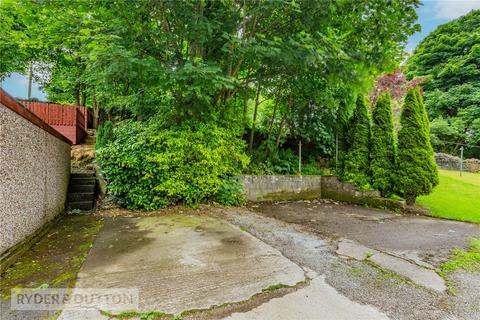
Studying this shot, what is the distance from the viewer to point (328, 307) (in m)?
1.98

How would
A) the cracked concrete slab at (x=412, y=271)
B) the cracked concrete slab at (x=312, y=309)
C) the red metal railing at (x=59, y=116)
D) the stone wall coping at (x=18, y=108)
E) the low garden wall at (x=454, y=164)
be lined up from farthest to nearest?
1. the low garden wall at (x=454, y=164)
2. the red metal railing at (x=59, y=116)
3. the stone wall coping at (x=18, y=108)
4. the cracked concrete slab at (x=412, y=271)
5. the cracked concrete slab at (x=312, y=309)

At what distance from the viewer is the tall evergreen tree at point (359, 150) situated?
24.0ft

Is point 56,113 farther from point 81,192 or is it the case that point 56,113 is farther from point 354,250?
point 354,250

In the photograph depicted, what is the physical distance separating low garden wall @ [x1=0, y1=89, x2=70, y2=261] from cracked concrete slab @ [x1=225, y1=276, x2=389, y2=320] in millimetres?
2680

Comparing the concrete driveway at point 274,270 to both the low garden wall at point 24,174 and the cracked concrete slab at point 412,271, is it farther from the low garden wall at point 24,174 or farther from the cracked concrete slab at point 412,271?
the low garden wall at point 24,174

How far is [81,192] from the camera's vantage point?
5.99 m

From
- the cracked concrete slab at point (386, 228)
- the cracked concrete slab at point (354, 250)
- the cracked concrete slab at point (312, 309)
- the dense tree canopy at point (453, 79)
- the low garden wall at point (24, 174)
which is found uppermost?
the dense tree canopy at point (453, 79)

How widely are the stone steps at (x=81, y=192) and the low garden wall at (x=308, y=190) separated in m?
3.64

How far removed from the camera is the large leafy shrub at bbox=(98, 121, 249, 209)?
530 centimetres

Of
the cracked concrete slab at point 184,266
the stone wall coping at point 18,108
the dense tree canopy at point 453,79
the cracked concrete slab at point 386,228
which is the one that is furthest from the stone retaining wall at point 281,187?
the dense tree canopy at point 453,79

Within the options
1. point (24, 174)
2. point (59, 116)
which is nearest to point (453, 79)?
point (59, 116)

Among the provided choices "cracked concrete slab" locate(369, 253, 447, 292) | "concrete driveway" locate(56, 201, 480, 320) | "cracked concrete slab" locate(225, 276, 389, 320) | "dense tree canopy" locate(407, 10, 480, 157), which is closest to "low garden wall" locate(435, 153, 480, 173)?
"dense tree canopy" locate(407, 10, 480, 157)

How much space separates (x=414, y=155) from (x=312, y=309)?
5.93 m

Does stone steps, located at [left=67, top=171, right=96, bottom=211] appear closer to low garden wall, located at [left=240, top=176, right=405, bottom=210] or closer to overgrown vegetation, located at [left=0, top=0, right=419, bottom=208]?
overgrown vegetation, located at [left=0, top=0, right=419, bottom=208]
